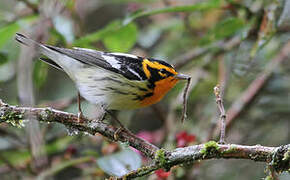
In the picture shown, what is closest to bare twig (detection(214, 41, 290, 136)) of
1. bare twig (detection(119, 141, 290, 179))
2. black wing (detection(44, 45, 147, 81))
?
black wing (detection(44, 45, 147, 81))

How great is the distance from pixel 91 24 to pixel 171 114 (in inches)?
104

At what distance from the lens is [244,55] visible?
3830 mm

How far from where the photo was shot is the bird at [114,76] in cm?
317

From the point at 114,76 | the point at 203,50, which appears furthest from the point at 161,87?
the point at 203,50

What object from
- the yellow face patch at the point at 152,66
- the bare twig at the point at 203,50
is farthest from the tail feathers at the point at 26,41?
the bare twig at the point at 203,50

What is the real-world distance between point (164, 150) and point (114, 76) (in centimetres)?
122

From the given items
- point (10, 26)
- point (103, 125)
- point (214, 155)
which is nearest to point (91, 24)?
point (10, 26)

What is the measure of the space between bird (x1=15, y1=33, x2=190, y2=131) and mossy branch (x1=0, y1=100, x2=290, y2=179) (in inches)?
20.5

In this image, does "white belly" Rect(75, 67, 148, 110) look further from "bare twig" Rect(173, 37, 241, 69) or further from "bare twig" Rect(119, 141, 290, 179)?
"bare twig" Rect(173, 37, 241, 69)

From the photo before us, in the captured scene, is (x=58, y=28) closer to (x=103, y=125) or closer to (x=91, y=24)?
(x=103, y=125)

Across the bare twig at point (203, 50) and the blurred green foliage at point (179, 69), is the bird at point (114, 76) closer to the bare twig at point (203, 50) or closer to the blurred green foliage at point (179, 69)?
the blurred green foliage at point (179, 69)

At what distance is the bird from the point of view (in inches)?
125

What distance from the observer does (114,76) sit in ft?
10.9

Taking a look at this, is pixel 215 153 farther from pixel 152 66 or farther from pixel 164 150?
pixel 152 66
